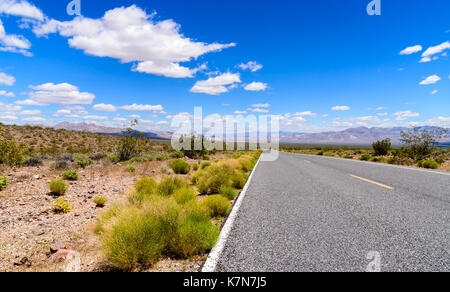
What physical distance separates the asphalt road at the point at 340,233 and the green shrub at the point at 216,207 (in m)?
0.32

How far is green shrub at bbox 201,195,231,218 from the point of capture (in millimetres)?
4609

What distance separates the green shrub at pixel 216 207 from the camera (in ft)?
15.1

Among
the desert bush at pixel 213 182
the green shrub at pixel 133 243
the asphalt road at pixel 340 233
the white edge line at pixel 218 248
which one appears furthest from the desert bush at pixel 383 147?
the green shrub at pixel 133 243

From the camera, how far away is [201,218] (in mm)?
3578

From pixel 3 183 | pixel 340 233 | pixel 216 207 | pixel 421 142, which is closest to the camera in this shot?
pixel 340 233

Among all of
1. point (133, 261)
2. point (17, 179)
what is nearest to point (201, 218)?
point (133, 261)

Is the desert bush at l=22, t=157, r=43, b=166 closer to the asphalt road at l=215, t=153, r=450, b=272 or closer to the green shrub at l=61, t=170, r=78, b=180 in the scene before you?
the green shrub at l=61, t=170, r=78, b=180

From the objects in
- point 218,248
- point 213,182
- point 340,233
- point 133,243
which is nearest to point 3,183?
point 213,182

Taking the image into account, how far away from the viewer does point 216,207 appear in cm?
470

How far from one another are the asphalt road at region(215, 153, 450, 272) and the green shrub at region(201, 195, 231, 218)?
325 mm

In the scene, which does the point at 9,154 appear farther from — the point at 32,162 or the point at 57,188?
the point at 57,188

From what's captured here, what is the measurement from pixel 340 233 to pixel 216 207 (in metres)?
2.31

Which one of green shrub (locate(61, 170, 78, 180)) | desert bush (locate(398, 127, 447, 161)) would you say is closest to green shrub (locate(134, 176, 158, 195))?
green shrub (locate(61, 170, 78, 180))
